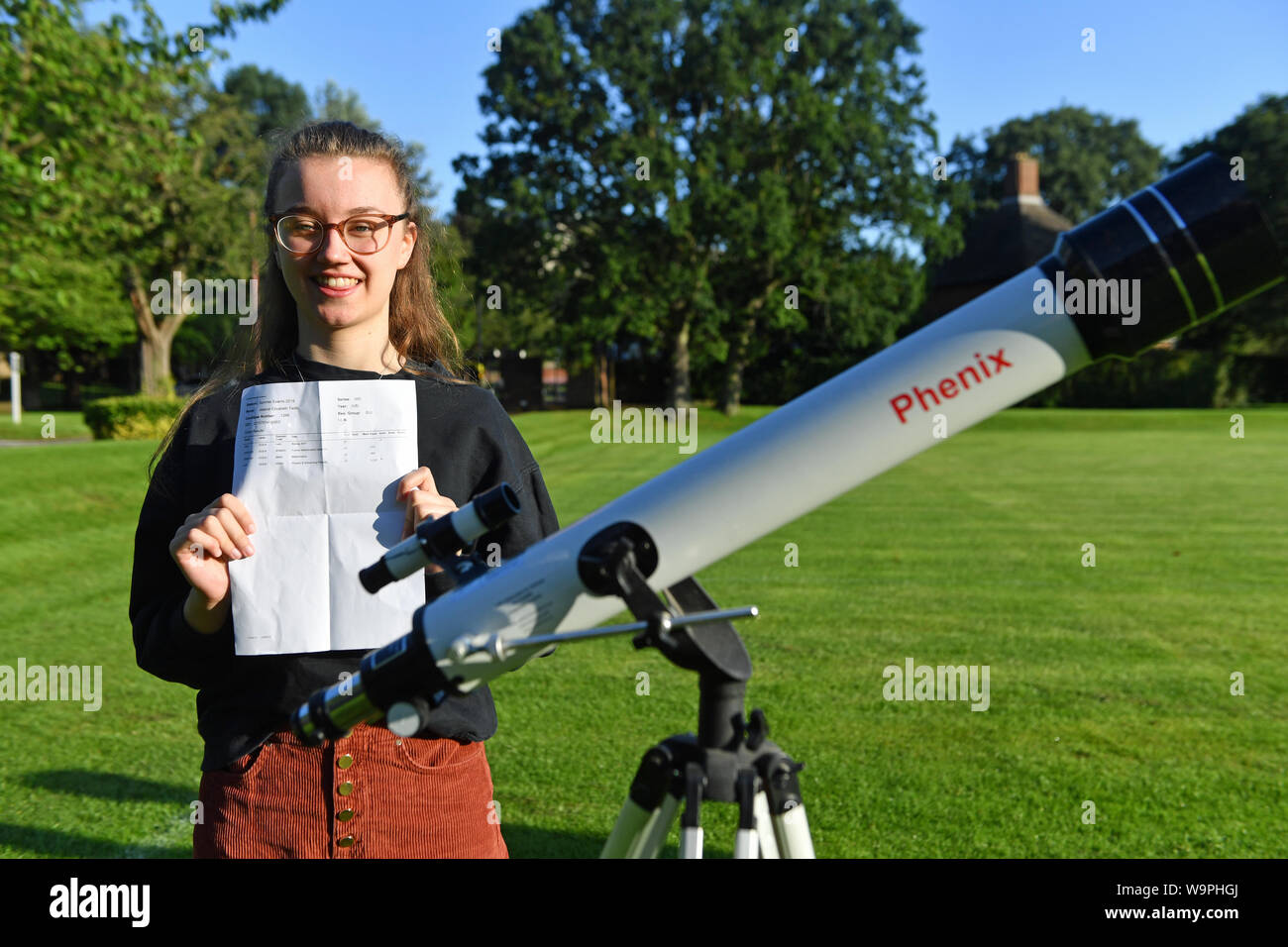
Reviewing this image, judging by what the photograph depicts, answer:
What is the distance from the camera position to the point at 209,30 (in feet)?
51.9

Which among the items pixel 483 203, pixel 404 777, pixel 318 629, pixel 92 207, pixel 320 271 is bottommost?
pixel 404 777

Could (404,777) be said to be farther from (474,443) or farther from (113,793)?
(113,793)

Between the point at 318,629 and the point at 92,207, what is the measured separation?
57.3 ft

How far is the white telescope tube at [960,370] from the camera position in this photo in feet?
4.89

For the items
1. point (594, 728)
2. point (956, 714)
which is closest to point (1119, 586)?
point (956, 714)

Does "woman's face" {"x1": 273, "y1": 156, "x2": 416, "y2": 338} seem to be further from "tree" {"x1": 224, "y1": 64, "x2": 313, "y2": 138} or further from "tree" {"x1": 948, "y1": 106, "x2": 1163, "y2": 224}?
"tree" {"x1": 224, "y1": 64, "x2": 313, "y2": 138}

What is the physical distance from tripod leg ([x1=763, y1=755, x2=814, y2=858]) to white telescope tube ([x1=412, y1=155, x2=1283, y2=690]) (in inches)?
14.2

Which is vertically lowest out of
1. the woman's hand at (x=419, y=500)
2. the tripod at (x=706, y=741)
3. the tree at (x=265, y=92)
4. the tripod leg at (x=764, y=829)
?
the tripod leg at (x=764, y=829)

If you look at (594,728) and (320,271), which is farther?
(594,728)

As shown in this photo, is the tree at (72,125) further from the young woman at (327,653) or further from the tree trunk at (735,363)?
the tree trunk at (735,363)

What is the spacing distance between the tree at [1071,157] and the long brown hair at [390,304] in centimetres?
8702

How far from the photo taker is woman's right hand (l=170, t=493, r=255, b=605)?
6.84 feet

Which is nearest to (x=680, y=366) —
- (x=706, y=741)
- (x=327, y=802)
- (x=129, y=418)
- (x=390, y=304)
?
(x=129, y=418)

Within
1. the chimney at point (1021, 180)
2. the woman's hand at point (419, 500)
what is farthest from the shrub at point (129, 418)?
the chimney at point (1021, 180)
